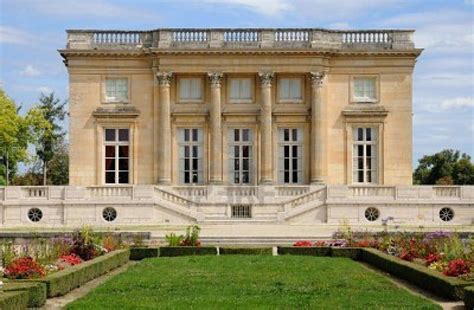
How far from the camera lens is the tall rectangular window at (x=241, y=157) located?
52219 mm

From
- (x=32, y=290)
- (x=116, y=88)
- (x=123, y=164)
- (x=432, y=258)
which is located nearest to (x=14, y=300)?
(x=32, y=290)

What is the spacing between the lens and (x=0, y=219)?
153 feet

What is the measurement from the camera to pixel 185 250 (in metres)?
29.6

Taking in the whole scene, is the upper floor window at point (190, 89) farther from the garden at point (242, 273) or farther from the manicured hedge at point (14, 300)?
the manicured hedge at point (14, 300)

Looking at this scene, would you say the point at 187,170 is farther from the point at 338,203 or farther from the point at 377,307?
the point at 377,307

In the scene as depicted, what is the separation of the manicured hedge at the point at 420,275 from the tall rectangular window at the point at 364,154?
24809 millimetres

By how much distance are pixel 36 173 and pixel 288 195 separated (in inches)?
1572

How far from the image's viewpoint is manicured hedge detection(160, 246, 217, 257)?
2952cm

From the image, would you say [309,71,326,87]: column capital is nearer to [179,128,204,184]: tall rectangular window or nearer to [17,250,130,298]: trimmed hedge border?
[179,128,204,184]: tall rectangular window

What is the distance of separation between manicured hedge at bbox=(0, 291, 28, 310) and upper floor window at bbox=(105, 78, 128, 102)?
35524 mm

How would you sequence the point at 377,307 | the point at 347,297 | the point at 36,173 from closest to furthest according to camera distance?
the point at 377,307
the point at 347,297
the point at 36,173

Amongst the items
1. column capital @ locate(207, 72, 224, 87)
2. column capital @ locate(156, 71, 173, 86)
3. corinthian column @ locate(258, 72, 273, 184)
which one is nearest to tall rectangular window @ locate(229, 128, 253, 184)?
corinthian column @ locate(258, 72, 273, 184)

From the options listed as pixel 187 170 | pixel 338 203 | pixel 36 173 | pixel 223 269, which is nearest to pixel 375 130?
pixel 338 203

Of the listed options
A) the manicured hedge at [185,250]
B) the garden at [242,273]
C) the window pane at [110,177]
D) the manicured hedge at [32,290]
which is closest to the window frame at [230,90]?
the window pane at [110,177]
